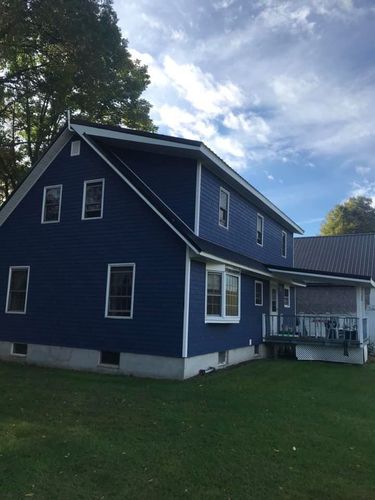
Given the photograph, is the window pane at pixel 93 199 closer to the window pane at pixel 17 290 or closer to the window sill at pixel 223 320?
the window pane at pixel 17 290

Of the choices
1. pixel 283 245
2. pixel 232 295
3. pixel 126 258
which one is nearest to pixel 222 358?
pixel 232 295

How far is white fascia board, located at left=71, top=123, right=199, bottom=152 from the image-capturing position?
447 inches

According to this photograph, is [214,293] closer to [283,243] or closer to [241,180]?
[241,180]

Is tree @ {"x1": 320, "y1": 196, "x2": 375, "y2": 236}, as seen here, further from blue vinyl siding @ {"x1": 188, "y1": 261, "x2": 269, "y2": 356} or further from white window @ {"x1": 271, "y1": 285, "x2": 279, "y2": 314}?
blue vinyl siding @ {"x1": 188, "y1": 261, "x2": 269, "y2": 356}

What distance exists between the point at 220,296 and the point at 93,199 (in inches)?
Result: 189

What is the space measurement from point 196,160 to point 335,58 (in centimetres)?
550

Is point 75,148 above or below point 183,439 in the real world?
above

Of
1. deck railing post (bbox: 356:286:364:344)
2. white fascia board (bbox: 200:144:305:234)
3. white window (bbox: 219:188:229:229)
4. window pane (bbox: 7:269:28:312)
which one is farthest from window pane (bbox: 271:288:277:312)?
window pane (bbox: 7:269:28:312)

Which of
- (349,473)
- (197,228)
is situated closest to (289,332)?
(197,228)

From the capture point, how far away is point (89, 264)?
12.4 m

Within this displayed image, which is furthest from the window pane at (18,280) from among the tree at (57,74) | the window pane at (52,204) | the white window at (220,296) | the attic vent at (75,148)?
the white window at (220,296)

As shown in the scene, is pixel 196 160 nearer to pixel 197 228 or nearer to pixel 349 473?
pixel 197 228

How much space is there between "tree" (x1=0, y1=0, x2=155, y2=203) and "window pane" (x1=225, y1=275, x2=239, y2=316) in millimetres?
9433

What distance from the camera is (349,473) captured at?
4840 millimetres
